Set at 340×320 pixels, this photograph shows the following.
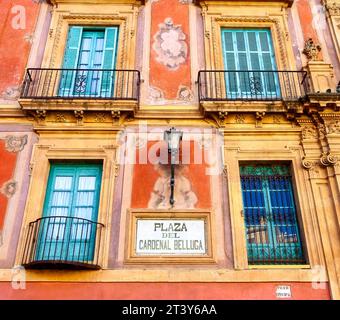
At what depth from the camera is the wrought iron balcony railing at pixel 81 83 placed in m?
8.33

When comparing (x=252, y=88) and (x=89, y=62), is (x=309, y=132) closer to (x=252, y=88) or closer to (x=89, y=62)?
(x=252, y=88)

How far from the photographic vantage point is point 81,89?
848cm

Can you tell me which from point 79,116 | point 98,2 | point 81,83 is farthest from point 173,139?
point 98,2

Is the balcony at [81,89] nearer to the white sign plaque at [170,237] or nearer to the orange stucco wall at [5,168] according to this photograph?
the orange stucco wall at [5,168]

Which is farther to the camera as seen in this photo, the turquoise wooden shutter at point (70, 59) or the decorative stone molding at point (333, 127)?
the turquoise wooden shutter at point (70, 59)

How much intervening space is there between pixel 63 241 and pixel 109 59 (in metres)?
4.49

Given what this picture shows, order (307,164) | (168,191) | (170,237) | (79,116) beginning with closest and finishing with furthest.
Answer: (170,237) → (168,191) → (307,164) → (79,116)

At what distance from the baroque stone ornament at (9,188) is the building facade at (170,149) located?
2 cm

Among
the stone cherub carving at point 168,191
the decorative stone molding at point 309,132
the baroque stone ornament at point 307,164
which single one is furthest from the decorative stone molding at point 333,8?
the stone cherub carving at point 168,191

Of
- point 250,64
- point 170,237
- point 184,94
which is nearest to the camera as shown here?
point 170,237

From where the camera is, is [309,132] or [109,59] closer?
[309,132]
